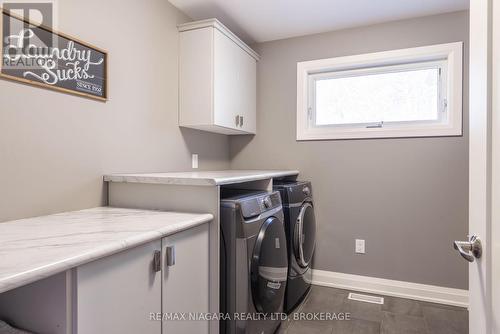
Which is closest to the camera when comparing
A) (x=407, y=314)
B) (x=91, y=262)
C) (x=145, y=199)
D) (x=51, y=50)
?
(x=91, y=262)

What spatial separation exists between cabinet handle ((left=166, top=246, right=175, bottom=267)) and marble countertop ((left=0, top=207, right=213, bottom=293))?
0.07 meters

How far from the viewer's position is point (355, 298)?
7.74 feet

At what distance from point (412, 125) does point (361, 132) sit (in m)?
0.39

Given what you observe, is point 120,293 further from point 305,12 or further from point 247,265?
point 305,12

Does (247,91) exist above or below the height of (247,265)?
above

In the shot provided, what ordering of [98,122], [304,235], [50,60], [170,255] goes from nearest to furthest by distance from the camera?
[170,255], [50,60], [98,122], [304,235]

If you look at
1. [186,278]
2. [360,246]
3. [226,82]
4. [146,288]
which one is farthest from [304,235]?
[146,288]

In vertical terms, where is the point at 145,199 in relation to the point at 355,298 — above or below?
above

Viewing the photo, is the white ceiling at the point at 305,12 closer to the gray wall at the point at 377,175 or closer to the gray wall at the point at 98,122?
the gray wall at the point at 377,175

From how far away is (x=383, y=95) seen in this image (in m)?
2.55

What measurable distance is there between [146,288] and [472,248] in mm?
1041

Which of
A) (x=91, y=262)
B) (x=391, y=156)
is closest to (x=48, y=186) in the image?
(x=91, y=262)

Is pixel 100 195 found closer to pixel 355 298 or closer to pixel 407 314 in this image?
pixel 355 298

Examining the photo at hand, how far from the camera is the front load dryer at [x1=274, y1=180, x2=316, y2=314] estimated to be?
2.12 m
